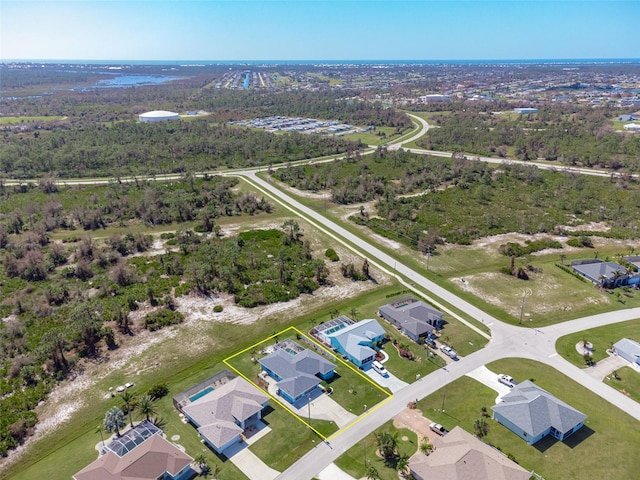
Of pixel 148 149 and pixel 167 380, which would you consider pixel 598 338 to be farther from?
pixel 148 149

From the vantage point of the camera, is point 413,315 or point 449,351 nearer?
point 449,351

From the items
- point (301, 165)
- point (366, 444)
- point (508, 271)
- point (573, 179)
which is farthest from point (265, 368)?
point (573, 179)

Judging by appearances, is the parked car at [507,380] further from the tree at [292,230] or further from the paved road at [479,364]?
the tree at [292,230]

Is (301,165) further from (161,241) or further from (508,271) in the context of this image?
(508,271)

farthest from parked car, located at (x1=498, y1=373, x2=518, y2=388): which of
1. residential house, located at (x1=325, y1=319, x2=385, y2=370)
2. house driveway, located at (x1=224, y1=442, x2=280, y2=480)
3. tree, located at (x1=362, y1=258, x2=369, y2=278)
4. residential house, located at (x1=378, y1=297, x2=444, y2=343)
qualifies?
tree, located at (x1=362, y1=258, x2=369, y2=278)

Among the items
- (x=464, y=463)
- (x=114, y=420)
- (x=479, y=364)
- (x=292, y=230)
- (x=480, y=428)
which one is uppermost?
(x=292, y=230)

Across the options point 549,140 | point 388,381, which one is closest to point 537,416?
point 388,381
